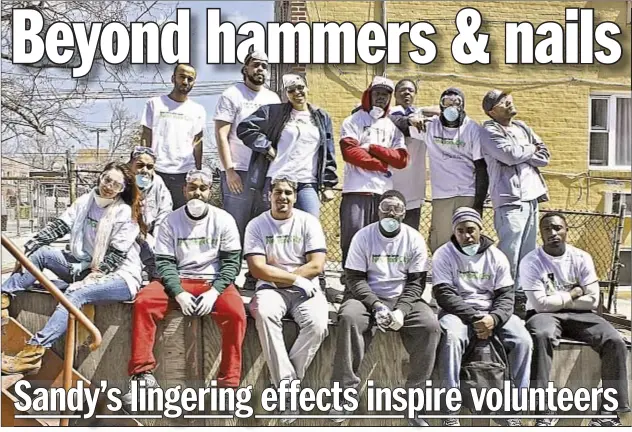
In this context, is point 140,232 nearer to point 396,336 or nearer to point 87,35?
point 87,35

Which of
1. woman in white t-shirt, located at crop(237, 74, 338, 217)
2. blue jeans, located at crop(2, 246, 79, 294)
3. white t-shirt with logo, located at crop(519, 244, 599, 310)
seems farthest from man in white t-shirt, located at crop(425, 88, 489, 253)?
blue jeans, located at crop(2, 246, 79, 294)

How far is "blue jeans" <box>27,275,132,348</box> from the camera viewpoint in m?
4.95

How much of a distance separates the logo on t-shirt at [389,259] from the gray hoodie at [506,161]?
756 millimetres

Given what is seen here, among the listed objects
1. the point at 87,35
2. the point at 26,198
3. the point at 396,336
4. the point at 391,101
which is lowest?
the point at 396,336

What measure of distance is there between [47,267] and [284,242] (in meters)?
1.45

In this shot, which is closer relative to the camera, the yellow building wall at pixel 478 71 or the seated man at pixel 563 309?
the seated man at pixel 563 309

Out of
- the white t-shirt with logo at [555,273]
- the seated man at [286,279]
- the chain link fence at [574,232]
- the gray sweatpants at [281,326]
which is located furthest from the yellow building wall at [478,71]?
the gray sweatpants at [281,326]

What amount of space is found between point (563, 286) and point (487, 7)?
180 cm

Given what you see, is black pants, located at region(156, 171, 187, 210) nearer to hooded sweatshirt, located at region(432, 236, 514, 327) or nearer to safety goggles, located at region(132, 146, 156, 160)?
safety goggles, located at region(132, 146, 156, 160)

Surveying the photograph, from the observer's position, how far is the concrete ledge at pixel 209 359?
5012mm

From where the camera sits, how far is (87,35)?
514 centimetres

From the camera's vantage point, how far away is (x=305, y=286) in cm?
489

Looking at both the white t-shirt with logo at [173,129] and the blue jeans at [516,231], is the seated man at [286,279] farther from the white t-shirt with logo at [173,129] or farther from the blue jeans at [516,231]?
the blue jeans at [516,231]

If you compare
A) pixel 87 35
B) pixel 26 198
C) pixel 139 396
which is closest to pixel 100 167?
pixel 26 198
